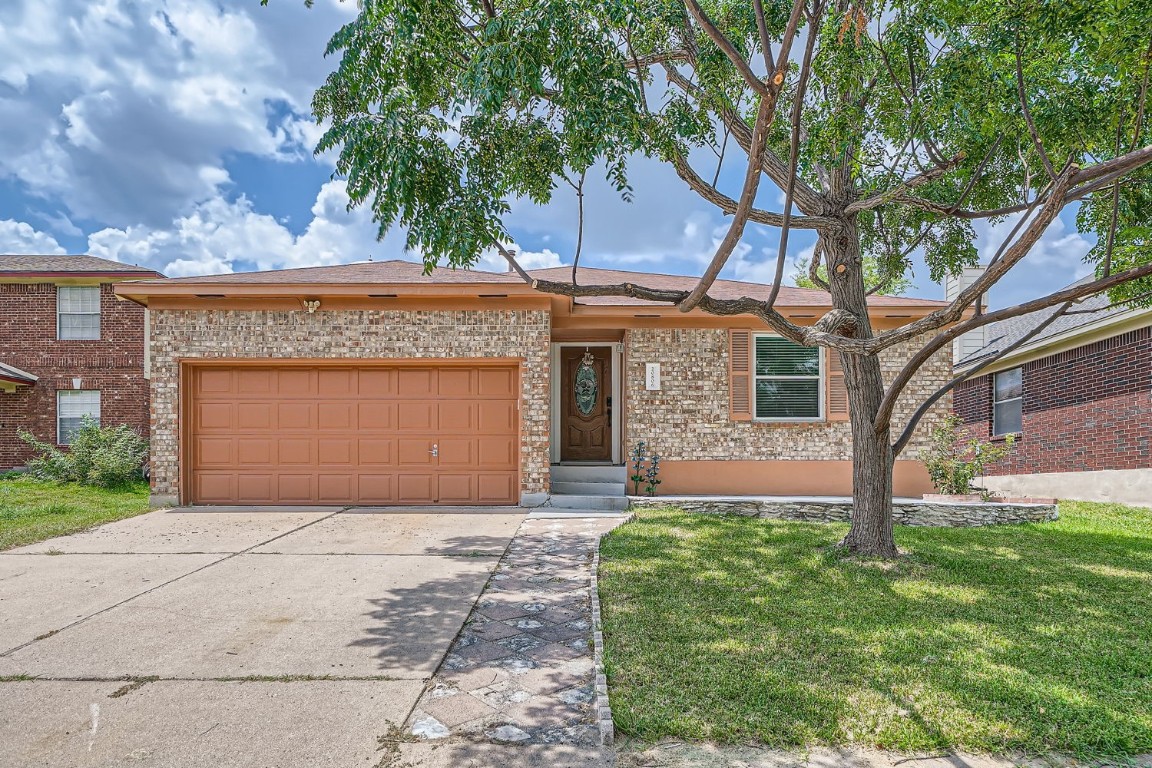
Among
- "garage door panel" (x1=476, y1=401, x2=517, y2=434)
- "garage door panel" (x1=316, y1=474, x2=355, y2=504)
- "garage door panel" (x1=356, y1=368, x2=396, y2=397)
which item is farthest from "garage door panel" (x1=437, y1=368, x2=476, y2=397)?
"garage door panel" (x1=316, y1=474, x2=355, y2=504)

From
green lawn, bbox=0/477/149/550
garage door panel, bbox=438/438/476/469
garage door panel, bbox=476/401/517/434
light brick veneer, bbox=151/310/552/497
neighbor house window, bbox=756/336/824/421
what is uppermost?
light brick veneer, bbox=151/310/552/497

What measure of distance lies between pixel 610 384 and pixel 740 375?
2317 mm

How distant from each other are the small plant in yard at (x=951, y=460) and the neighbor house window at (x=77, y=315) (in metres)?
17.1

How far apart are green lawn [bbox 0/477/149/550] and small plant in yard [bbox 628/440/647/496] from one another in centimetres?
722

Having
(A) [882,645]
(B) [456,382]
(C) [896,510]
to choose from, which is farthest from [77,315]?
(A) [882,645]

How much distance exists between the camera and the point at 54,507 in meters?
9.41

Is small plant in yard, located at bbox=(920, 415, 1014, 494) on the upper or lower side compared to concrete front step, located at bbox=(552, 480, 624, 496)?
upper

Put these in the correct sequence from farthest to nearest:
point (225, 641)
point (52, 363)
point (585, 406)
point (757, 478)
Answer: point (52, 363) < point (585, 406) < point (757, 478) < point (225, 641)

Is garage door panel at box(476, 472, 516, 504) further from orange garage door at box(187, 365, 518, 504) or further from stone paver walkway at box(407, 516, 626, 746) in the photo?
stone paver walkway at box(407, 516, 626, 746)

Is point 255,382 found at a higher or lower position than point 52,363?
lower

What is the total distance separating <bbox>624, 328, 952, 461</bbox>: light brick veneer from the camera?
991 centimetres

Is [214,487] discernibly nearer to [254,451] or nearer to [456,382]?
[254,451]

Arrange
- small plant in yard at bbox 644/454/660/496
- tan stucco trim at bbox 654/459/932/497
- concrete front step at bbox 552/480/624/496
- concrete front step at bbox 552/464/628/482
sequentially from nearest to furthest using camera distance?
small plant in yard at bbox 644/454/660/496 < tan stucco trim at bbox 654/459/932/497 < concrete front step at bbox 552/480/624/496 < concrete front step at bbox 552/464/628/482

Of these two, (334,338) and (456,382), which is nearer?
(334,338)
